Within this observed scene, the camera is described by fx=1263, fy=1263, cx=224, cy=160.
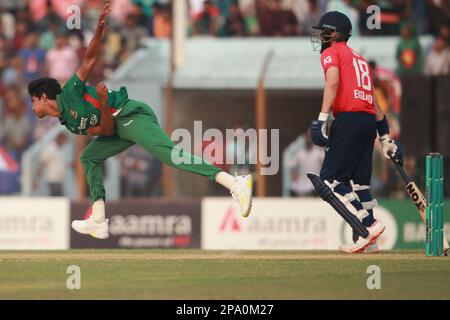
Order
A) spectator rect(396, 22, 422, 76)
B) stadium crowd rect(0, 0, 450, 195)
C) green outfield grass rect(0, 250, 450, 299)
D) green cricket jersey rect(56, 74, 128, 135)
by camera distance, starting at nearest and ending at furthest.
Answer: green outfield grass rect(0, 250, 450, 299) → green cricket jersey rect(56, 74, 128, 135) → spectator rect(396, 22, 422, 76) → stadium crowd rect(0, 0, 450, 195)

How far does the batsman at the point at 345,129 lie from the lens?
12648mm

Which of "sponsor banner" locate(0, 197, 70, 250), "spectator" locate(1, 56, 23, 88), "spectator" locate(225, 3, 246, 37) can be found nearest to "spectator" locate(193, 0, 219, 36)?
"spectator" locate(225, 3, 246, 37)

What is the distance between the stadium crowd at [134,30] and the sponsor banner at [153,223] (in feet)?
9.45

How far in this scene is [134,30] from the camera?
2497cm

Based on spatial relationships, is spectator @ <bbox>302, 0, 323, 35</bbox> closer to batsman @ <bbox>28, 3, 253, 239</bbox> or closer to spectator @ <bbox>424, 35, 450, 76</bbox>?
spectator @ <bbox>424, 35, 450, 76</bbox>

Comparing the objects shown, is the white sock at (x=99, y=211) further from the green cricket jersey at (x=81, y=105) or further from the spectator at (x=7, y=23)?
the spectator at (x=7, y=23)

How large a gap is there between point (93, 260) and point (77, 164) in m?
9.24

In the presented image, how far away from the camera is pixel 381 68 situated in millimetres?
22219

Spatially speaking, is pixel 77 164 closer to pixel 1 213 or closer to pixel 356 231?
pixel 1 213

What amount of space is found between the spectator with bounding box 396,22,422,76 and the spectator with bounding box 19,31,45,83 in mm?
6755

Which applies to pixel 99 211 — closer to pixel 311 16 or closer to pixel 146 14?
pixel 311 16

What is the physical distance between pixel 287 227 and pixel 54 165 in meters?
4.11

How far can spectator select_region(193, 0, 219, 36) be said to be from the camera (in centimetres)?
2514

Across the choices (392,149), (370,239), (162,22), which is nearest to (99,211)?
(370,239)
